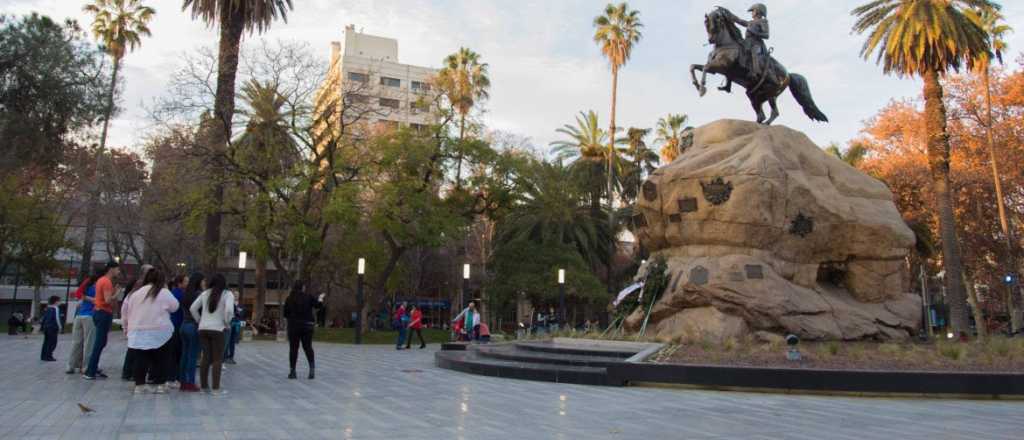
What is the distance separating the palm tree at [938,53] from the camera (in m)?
26.6

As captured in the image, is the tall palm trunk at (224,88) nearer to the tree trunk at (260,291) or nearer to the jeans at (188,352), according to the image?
the tree trunk at (260,291)

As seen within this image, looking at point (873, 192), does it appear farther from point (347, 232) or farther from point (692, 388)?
point (347, 232)

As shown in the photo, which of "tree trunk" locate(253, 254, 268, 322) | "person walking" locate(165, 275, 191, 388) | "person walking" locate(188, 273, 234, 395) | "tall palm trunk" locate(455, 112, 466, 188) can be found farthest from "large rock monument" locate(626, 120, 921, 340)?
"tree trunk" locate(253, 254, 268, 322)

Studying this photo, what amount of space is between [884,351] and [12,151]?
21862mm

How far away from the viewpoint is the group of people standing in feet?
29.9

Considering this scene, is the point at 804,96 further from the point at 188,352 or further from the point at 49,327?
the point at 49,327

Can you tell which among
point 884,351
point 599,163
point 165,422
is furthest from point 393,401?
point 599,163

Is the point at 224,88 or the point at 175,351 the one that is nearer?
the point at 175,351

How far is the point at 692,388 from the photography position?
1172cm

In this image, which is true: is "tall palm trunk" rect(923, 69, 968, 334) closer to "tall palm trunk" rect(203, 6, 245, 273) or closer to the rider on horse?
the rider on horse

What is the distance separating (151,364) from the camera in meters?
9.48

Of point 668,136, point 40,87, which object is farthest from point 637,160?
point 40,87

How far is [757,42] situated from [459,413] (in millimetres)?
14670

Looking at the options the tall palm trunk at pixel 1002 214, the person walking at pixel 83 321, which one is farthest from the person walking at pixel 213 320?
the tall palm trunk at pixel 1002 214
